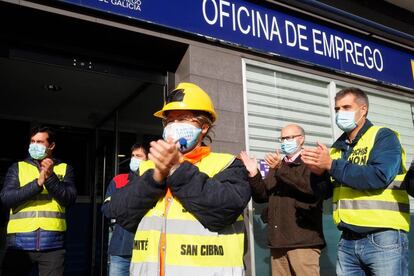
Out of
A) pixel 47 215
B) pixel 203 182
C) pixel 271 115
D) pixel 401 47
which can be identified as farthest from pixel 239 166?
pixel 401 47

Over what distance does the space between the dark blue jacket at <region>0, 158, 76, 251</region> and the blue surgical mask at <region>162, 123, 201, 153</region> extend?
87.1 inches

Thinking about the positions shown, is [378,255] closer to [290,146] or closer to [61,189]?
[290,146]

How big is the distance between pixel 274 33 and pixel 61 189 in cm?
328

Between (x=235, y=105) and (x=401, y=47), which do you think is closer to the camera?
(x=235, y=105)

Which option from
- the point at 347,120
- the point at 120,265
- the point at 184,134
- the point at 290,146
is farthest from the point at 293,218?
the point at 184,134

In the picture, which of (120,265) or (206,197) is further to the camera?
(120,265)

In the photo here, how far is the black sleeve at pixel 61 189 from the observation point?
3902 mm

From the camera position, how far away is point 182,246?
6.23ft

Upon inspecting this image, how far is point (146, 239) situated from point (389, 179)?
1.68 m

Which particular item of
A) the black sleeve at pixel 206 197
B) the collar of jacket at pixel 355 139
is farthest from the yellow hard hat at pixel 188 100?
the collar of jacket at pixel 355 139

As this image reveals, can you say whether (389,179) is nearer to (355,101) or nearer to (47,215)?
(355,101)

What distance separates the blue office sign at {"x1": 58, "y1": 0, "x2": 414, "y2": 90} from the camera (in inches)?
179

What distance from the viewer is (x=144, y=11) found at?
4445mm

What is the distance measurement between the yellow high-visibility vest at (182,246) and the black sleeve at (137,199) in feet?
0.17
